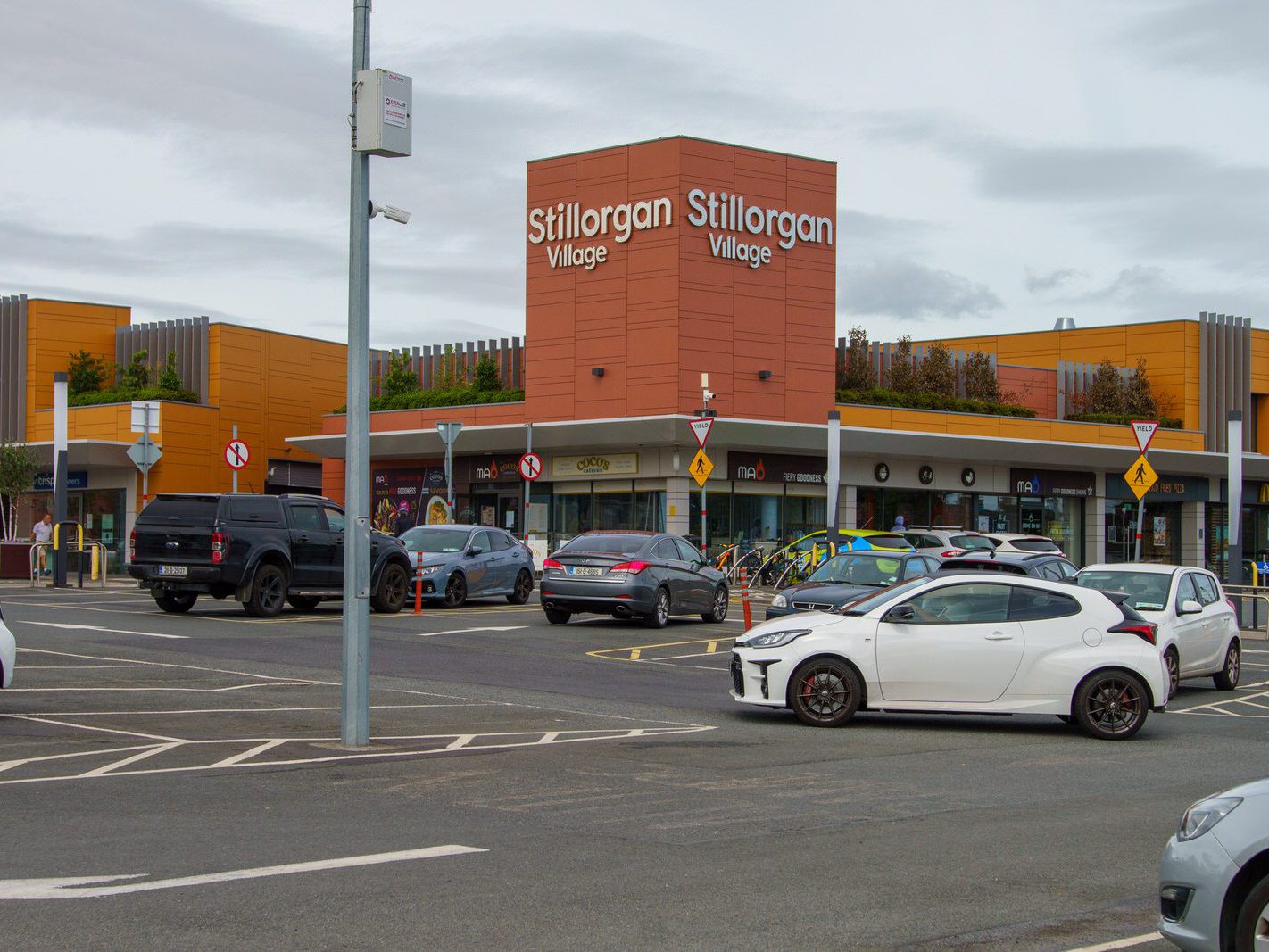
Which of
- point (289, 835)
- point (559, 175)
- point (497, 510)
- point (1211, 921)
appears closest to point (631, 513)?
point (497, 510)

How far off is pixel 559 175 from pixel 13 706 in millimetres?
31833

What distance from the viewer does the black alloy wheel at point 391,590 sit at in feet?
86.3

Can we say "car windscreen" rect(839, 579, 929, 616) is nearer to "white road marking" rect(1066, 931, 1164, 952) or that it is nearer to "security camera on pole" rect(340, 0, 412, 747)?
"security camera on pole" rect(340, 0, 412, 747)

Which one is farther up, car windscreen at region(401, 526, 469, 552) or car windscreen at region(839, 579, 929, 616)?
car windscreen at region(401, 526, 469, 552)

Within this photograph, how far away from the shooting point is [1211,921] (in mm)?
5246

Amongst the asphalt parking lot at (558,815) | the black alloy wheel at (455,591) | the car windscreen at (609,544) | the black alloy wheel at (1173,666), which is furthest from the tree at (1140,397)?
the asphalt parking lot at (558,815)

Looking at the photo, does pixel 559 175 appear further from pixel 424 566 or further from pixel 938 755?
pixel 938 755

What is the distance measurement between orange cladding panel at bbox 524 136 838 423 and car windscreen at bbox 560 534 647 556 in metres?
16.0

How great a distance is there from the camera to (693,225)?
41.3 meters

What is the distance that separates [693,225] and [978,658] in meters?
28.9

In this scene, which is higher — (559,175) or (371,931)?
(559,175)

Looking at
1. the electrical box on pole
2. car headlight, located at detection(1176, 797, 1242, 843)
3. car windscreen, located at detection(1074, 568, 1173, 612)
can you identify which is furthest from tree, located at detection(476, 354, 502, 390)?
car headlight, located at detection(1176, 797, 1242, 843)

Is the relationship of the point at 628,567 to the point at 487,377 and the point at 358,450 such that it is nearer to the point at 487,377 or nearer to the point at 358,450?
the point at 358,450

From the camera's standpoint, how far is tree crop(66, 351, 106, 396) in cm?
5244
